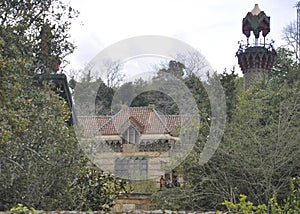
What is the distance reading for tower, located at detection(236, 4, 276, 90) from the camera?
22766 millimetres

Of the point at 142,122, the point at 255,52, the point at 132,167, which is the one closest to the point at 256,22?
the point at 255,52

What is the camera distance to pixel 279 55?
2783cm

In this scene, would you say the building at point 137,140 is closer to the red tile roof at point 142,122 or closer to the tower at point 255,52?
the red tile roof at point 142,122

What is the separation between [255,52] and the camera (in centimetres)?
2348

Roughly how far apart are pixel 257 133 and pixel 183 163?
1863mm

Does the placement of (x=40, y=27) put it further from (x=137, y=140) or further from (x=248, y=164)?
(x=137, y=140)

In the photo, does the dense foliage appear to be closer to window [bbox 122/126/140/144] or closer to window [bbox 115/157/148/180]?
window [bbox 115/157/148/180]

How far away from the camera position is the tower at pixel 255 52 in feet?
74.7

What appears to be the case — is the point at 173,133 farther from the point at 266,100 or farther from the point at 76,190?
the point at 76,190

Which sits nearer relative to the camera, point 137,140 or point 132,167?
point 132,167

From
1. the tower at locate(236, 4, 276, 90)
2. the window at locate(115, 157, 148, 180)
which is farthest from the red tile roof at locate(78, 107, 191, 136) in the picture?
the tower at locate(236, 4, 276, 90)

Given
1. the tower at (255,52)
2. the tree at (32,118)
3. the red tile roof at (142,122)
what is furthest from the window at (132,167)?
the tower at (255,52)

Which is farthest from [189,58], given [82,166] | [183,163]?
[82,166]

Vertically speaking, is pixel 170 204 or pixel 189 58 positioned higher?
pixel 189 58
